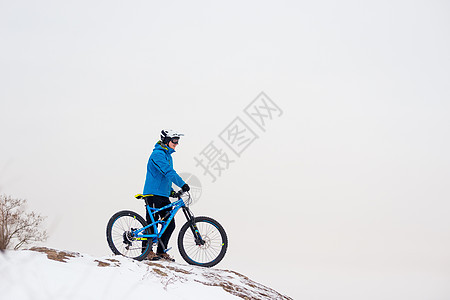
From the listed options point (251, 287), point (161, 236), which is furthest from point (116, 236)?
point (251, 287)

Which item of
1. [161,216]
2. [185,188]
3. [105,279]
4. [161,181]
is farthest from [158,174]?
[105,279]

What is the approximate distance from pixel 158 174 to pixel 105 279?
3.38 metres

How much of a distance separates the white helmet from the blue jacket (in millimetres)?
127

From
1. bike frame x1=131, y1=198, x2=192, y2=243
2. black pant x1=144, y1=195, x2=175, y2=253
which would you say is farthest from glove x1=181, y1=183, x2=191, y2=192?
black pant x1=144, y1=195, x2=175, y2=253

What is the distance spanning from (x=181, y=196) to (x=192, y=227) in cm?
68

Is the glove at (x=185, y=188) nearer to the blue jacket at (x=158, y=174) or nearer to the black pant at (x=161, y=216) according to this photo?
the blue jacket at (x=158, y=174)

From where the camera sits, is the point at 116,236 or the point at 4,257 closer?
the point at 4,257

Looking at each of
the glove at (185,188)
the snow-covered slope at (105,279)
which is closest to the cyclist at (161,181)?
the glove at (185,188)

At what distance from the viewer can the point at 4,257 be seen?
636 centimetres

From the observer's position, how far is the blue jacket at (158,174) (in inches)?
379

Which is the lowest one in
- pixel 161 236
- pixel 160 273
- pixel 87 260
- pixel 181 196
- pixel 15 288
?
pixel 15 288

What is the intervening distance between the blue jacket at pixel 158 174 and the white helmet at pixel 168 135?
13 centimetres

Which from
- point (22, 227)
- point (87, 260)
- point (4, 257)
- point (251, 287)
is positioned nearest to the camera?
point (4, 257)

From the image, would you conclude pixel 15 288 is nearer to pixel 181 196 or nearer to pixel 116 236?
pixel 116 236
